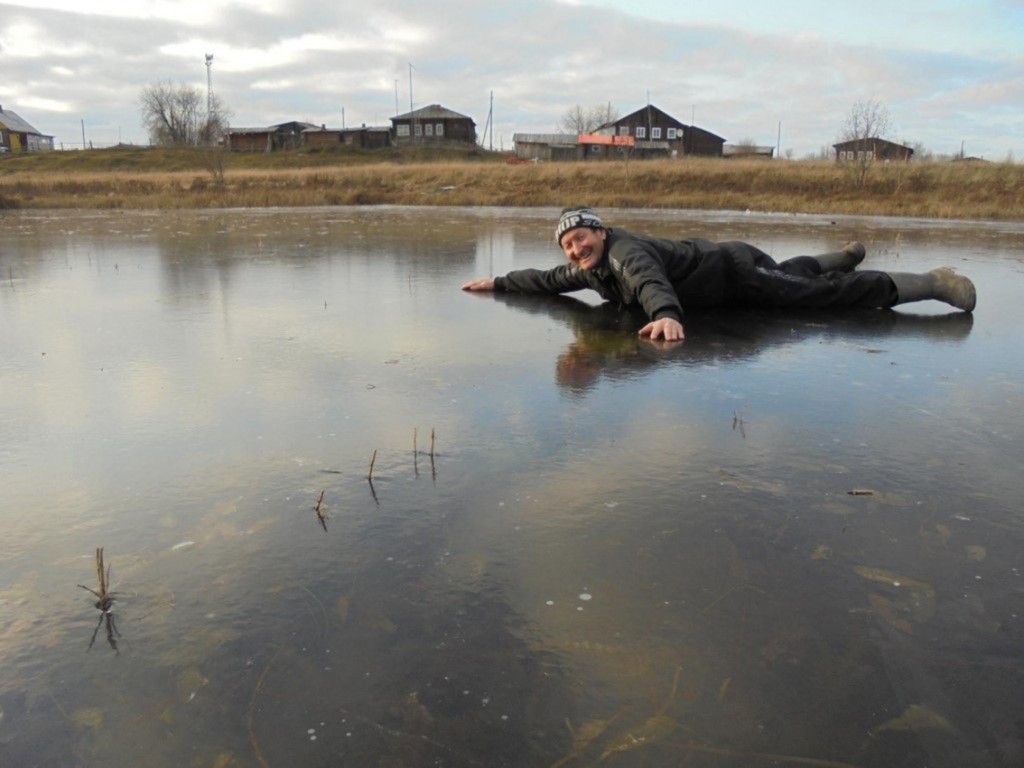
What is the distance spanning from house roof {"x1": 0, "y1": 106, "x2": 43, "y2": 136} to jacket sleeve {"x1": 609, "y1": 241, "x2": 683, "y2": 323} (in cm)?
9906

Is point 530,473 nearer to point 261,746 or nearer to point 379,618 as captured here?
Answer: point 379,618

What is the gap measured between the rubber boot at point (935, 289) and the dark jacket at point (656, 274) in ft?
4.13

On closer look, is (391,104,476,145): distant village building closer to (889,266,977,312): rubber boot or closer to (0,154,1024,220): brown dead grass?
(0,154,1024,220): brown dead grass

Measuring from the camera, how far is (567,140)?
7431 cm

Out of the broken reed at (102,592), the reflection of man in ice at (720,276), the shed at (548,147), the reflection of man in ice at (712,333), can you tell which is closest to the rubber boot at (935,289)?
the reflection of man in ice at (720,276)

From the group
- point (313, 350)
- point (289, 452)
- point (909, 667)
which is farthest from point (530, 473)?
point (313, 350)

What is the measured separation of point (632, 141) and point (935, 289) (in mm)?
65165

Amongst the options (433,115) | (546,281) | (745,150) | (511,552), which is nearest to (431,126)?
(433,115)

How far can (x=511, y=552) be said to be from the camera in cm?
201

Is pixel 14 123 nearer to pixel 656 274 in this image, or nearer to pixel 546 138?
pixel 546 138

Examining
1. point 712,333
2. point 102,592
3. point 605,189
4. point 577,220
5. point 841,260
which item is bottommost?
point 102,592

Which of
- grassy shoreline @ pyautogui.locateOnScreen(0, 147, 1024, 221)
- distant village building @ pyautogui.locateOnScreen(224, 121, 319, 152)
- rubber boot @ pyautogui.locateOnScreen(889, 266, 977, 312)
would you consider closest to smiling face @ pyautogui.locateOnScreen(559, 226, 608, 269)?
rubber boot @ pyautogui.locateOnScreen(889, 266, 977, 312)

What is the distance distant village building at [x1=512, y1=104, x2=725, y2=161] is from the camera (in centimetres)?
6800

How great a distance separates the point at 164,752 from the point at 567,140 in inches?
3043
